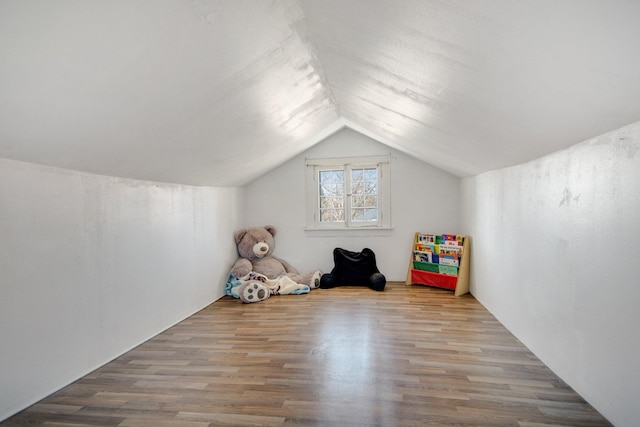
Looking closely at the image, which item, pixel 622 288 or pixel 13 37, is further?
pixel 622 288

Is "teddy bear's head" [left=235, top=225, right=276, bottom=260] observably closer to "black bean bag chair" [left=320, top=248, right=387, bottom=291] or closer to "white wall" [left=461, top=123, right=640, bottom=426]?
"black bean bag chair" [left=320, top=248, right=387, bottom=291]

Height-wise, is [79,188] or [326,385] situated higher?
[79,188]

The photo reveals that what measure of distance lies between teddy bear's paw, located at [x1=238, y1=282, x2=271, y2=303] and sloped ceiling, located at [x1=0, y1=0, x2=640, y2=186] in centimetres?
188

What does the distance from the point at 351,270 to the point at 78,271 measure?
3489 mm

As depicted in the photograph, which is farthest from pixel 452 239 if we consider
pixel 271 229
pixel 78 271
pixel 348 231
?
pixel 78 271

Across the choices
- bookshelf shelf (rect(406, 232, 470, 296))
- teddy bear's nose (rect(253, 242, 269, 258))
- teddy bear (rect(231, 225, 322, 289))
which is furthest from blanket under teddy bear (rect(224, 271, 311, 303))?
bookshelf shelf (rect(406, 232, 470, 296))

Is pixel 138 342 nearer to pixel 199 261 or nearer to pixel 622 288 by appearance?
pixel 199 261

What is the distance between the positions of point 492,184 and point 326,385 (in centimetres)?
268

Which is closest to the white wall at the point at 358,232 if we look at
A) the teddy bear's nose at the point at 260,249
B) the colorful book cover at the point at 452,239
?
the colorful book cover at the point at 452,239

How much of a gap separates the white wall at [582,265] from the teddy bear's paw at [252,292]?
2.73 m

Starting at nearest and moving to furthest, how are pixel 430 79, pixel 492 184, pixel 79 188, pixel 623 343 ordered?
1. pixel 623 343
2. pixel 430 79
3. pixel 79 188
4. pixel 492 184

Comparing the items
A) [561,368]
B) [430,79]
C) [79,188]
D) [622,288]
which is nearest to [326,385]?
[561,368]

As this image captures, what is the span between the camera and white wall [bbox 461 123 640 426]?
1.70 meters

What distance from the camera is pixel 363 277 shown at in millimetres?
5125
